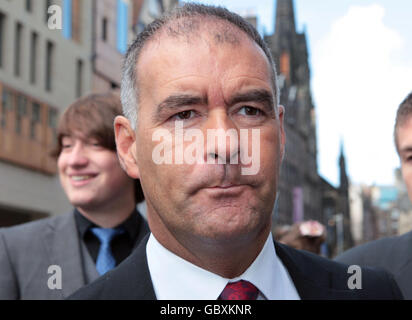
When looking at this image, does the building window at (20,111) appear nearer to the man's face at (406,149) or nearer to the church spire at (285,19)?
the man's face at (406,149)

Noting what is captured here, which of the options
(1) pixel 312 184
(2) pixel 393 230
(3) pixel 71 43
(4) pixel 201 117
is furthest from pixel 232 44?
(2) pixel 393 230

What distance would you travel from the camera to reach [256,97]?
5.84 ft

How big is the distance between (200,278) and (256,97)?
1.66 feet

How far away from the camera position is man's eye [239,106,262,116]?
176cm

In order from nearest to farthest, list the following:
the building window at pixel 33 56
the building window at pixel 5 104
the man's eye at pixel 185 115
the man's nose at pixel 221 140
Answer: the man's nose at pixel 221 140
the man's eye at pixel 185 115
the building window at pixel 5 104
the building window at pixel 33 56

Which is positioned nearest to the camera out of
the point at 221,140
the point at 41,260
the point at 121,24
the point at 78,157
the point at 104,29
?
the point at 221,140

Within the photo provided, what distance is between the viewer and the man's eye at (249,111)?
69.1 inches

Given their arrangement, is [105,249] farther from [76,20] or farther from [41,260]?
[76,20]

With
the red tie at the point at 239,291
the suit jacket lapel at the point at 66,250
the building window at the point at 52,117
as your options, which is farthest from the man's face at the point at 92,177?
the building window at the point at 52,117

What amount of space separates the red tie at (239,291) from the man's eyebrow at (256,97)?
1.56 ft

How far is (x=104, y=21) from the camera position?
2950 centimetres

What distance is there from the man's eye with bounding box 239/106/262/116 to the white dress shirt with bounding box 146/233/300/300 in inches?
14.7

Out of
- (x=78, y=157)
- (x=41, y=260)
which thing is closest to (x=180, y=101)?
(x=41, y=260)
